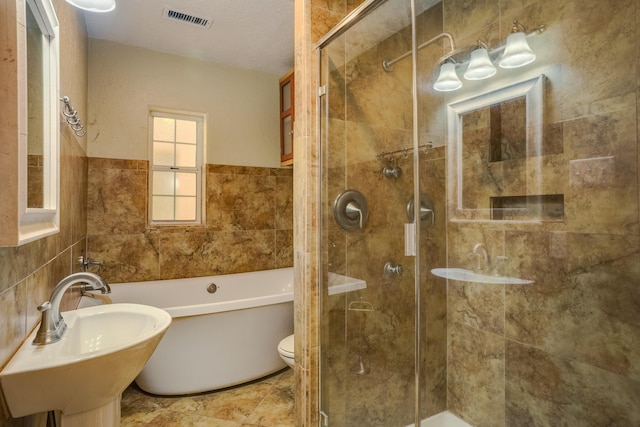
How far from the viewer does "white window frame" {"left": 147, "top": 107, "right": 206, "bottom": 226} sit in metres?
3.05

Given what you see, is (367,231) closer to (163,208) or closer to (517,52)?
(517,52)

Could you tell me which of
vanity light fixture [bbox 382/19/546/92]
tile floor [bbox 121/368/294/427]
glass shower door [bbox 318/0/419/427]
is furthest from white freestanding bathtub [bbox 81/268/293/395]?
vanity light fixture [bbox 382/19/546/92]

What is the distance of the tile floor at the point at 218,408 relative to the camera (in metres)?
2.04

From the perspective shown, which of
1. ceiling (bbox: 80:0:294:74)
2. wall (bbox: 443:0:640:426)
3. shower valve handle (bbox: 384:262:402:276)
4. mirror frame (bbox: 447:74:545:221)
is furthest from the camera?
ceiling (bbox: 80:0:294:74)

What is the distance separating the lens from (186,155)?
3.30 metres

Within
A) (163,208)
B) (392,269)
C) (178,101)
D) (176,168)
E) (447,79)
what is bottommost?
(392,269)

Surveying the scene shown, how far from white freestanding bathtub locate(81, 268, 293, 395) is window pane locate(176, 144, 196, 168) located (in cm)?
123

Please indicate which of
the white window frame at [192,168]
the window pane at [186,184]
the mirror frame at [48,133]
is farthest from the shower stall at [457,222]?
the window pane at [186,184]

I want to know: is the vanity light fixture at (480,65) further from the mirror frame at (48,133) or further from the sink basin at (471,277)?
the mirror frame at (48,133)

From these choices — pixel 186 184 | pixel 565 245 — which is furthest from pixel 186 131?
pixel 565 245

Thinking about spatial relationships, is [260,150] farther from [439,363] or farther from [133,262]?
[439,363]

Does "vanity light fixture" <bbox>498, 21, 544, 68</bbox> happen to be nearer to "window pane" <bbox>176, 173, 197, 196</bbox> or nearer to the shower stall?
the shower stall

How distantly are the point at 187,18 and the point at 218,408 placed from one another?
2.88m

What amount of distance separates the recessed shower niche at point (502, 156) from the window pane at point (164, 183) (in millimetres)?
2592
